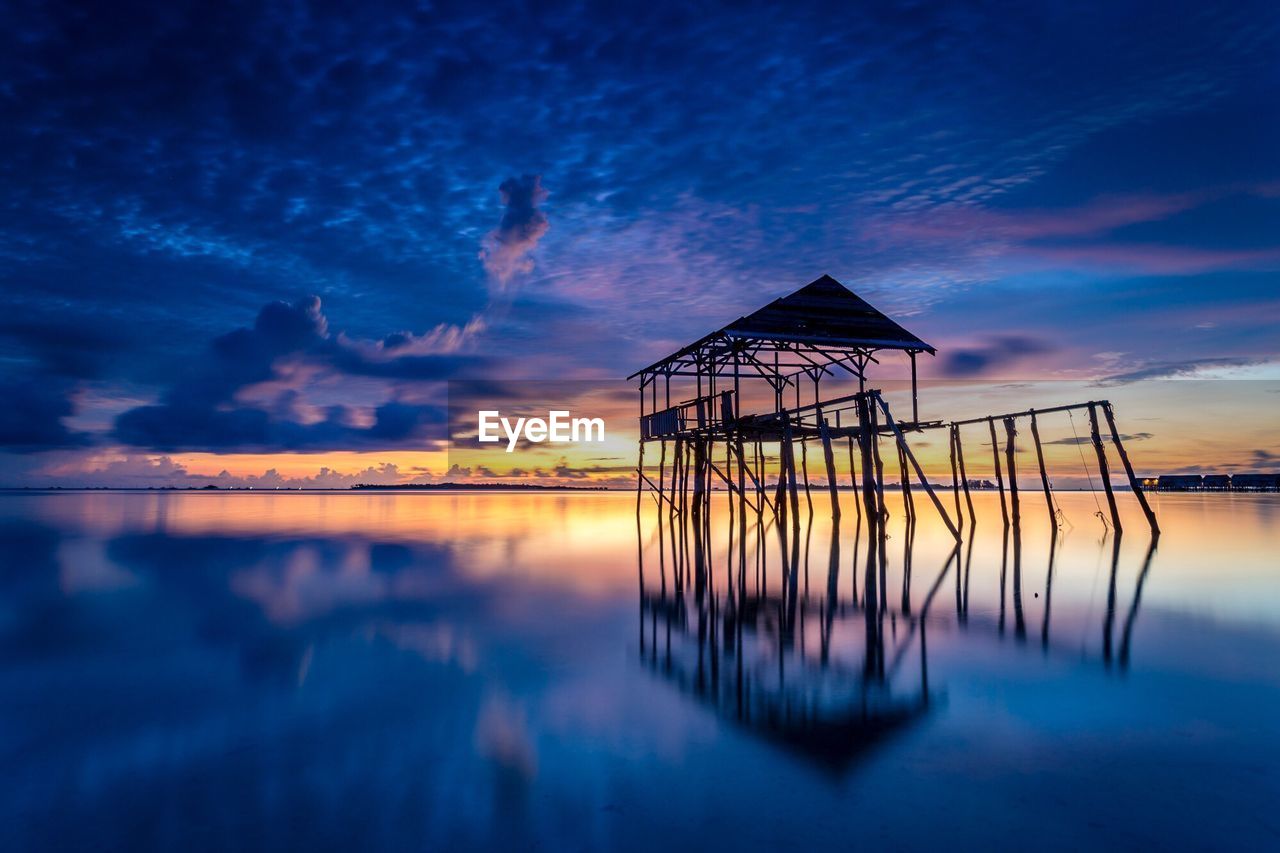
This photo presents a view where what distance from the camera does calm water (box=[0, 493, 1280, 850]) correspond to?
369 centimetres

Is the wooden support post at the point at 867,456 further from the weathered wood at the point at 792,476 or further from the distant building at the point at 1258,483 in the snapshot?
the distant building at the point at 1258,483

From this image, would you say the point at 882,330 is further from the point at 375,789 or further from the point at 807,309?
the point at 375,789

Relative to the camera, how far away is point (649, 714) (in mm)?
5496

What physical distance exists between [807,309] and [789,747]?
18.1m

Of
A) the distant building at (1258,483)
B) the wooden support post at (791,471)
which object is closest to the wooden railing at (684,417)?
the wooden support post at (791,471)

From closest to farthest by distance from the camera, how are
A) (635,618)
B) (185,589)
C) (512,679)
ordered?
(512,679) < (635,618) < (185,589)

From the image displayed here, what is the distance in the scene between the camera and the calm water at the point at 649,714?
3693 millimetres

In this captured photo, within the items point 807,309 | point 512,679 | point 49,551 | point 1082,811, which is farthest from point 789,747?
point 49,551

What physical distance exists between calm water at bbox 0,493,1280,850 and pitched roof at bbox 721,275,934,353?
946 centimetres

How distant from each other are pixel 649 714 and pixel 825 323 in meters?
17.7

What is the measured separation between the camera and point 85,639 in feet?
28.5

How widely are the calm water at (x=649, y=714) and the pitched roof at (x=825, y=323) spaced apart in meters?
9.46

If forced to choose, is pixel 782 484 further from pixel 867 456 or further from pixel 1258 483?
pixel 1258 483

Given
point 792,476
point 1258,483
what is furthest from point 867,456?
point 1258,483
